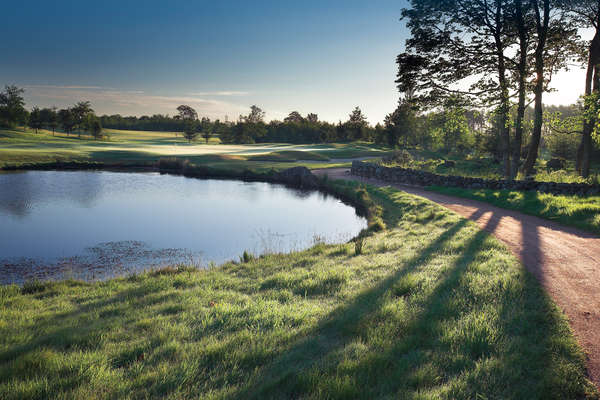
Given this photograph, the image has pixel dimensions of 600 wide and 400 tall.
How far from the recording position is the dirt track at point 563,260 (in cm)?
453

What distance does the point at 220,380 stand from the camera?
3.46 metres

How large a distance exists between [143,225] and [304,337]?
1449 centimetres

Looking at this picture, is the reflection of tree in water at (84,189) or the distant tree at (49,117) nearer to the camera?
the reflection of tree in water at (84,189)

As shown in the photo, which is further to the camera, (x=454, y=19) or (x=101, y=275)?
(x=454, y=19)

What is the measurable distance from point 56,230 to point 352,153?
55.3m

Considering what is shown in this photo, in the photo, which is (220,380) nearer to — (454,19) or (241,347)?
(241,347)

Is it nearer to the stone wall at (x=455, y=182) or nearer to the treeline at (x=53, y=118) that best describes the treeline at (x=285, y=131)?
the treeline at (x=53, y=118)

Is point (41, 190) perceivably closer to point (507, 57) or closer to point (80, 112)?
point (507, 57)

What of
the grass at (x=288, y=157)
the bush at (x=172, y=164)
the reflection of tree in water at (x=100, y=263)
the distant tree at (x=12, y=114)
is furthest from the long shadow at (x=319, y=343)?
the distant tree at (x=12, y=114)

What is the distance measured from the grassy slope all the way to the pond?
12.2ft

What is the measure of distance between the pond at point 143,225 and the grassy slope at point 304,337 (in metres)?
3.72

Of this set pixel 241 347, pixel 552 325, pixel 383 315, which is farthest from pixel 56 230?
pixel 552 325

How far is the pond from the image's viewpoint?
440 inches

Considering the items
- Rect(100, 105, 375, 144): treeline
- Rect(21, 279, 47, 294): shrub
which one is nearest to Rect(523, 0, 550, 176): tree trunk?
Rect(21, 279, 47, 294): shrub
